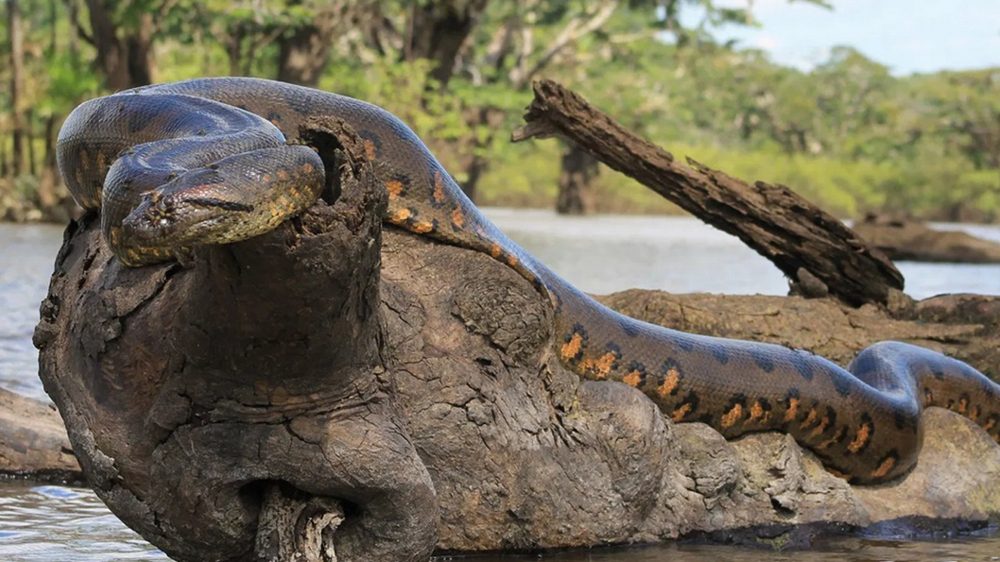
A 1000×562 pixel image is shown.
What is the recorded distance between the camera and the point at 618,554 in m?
5.39

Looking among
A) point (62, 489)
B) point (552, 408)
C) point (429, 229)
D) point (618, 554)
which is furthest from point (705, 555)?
point (62, 489)

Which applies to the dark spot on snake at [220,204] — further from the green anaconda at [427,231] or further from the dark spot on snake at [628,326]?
the dark spot on snake at [628,326]

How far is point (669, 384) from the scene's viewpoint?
236 inches

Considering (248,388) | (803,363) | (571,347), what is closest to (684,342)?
(803,363)

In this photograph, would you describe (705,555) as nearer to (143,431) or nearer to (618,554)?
(618,554)

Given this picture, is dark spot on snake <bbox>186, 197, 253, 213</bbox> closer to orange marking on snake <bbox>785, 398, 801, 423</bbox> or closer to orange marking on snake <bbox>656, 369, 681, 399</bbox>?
orange marking on snake <bbox>656, 369, 681, 399</bbox>

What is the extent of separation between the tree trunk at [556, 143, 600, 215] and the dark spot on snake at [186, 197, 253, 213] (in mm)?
59716

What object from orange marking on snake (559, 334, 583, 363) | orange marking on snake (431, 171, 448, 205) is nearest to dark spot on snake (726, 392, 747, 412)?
orange marking on snake (559, 334, 583, 363)

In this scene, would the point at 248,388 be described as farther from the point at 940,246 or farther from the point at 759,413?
the point at 940,246

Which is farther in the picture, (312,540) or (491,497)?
(491,497)

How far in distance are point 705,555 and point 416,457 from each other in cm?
173

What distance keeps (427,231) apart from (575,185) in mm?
59501

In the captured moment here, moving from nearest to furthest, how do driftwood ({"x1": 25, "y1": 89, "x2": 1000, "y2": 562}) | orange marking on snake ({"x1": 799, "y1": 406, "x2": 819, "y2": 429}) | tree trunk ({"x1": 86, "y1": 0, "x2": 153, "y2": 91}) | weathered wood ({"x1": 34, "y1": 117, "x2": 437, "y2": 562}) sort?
weathered wood ({"x1": 34, "y1": 117, "x2": 437, "y2": 562}), driftwood ({"x1": 25, "y1": 89, "x2": 1000, "y2": 562}), orange marking on snake ({"x1": 799, "y1": 406, "x2": 819, "y2": 429}), tree trunk ({"x1": 86, "y1": 0, "x2": 153, "y2": 91})

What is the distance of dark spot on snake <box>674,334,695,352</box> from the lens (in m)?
6.20
